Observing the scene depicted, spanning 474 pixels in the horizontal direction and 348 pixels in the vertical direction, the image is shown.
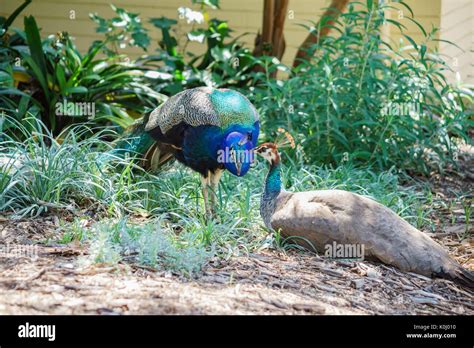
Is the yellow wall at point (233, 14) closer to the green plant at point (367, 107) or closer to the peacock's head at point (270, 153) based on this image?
the green plant at point (367, 107)

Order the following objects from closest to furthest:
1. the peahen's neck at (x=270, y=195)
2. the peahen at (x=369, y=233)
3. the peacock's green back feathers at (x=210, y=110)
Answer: the peahen at (x=369, y=233) < the peahen's neck at (x=270, y=195) < the peacock's green back feathers at (x=210, y=110)

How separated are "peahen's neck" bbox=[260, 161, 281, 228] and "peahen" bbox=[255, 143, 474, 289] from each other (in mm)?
207

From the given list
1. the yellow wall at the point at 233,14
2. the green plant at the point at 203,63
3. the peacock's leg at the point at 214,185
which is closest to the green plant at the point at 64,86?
the green plant at the point at 203,63

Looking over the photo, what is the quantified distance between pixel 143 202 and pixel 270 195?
0.98m

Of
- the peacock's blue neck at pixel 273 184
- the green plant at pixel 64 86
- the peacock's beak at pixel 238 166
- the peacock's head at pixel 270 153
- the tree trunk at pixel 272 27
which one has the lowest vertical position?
the peacock's blue neck at pixel 273 184

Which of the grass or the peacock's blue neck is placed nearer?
the grass

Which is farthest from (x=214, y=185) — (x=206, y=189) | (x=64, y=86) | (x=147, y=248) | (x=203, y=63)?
(x=203, y=63)

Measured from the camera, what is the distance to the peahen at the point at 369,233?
430 cm

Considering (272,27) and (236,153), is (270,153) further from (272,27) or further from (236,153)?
(272,27)

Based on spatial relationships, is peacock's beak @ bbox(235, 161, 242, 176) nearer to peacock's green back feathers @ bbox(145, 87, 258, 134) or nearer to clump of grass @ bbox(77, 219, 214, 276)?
peacock's green back feathers @ bbox(145, 87, 258, 134)

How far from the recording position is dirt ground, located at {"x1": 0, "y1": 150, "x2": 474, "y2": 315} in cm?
322

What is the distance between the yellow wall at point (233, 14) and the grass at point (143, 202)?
15.8 ft

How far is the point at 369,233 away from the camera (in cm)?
430

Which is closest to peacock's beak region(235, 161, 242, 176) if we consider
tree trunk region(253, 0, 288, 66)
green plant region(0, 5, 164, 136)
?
green plant region(0, 5, 164, 136)
